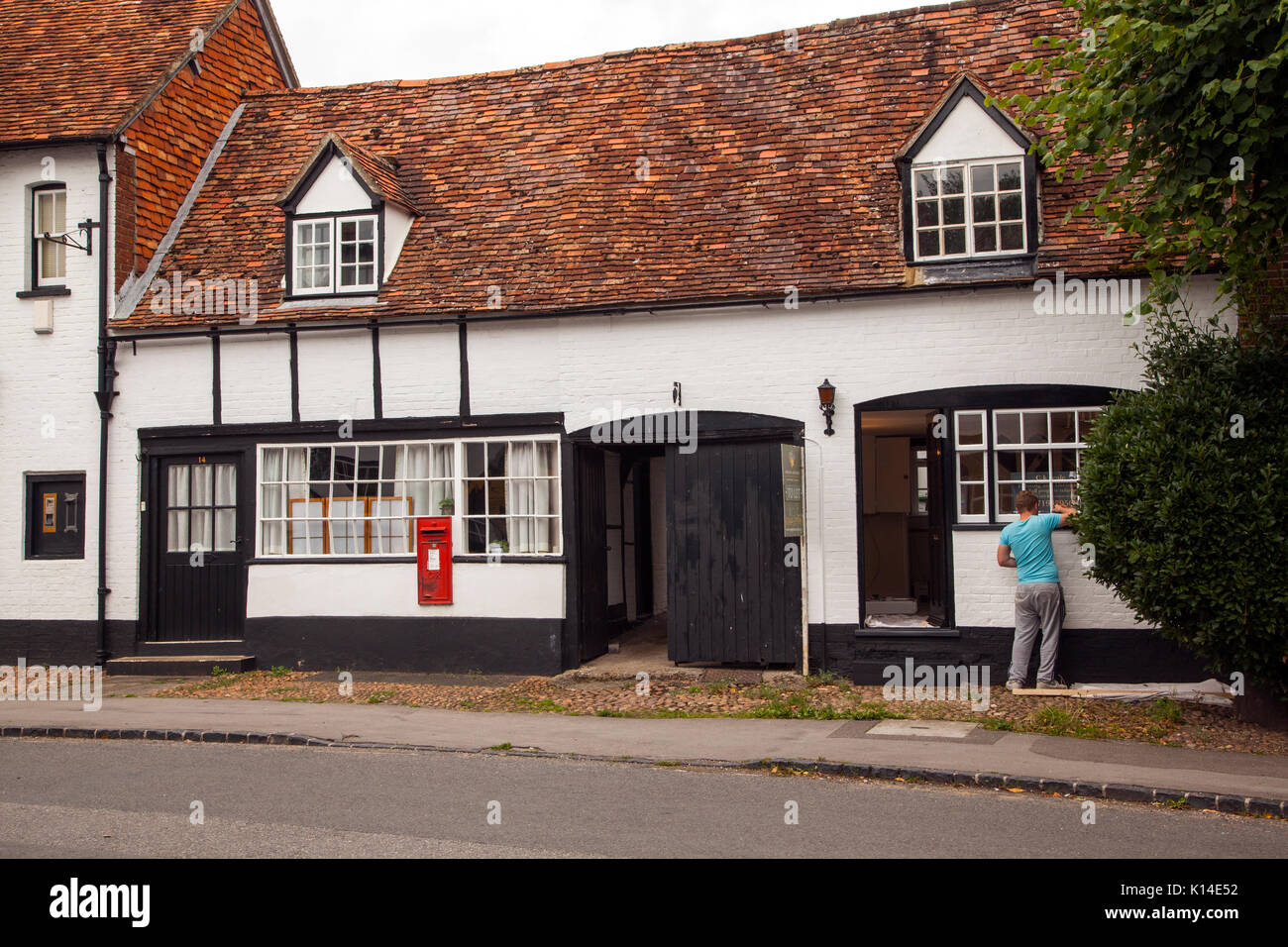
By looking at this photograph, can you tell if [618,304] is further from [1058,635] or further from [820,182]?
[1058,635]

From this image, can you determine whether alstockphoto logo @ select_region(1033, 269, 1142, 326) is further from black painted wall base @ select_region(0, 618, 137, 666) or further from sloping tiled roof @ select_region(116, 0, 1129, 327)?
black painted wall base @ select_region(0, 618, 137, 666)

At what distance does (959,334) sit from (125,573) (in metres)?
10.8

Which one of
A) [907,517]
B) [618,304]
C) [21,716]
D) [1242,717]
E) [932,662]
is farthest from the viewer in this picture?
[907,517]

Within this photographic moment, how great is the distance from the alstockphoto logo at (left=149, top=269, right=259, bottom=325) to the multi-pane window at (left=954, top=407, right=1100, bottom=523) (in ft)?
29.2

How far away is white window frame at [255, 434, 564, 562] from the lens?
14133 millimetres

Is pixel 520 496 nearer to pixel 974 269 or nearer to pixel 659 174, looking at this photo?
pixel 659 174

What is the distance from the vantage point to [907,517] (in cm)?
1770

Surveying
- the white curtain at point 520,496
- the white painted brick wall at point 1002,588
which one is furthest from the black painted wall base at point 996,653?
the white curtain at point 520,496

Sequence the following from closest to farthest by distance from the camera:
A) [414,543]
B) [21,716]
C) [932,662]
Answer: [21,716]
[932,662]
[414,543]

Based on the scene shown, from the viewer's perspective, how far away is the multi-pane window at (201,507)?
1535 cm

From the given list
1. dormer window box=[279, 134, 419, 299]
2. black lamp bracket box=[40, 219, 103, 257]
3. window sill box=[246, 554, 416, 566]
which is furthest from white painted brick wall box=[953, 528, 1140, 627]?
black lamp bracket box=[40, 219, 103, 257]

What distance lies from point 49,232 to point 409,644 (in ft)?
24.8

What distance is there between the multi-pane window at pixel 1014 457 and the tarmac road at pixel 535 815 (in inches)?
191

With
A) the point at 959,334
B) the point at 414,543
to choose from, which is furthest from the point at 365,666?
the point at 959,334
